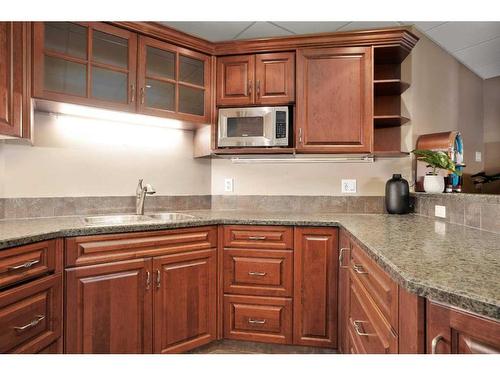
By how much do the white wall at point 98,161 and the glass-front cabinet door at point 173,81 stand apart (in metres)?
0.33

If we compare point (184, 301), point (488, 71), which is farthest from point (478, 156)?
point (184, 301)

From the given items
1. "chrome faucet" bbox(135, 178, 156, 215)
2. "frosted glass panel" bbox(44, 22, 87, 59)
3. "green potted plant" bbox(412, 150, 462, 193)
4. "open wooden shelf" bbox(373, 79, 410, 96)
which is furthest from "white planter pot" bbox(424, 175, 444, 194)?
"frosted glass panel" bbox(44, 22, 87, 59)

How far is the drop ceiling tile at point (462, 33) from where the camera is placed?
2.52 metres

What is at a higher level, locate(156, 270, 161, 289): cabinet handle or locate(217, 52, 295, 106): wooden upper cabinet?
locate(217, 52, 295, 106): wooden upper cabinet

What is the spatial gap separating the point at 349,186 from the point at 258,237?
97cm

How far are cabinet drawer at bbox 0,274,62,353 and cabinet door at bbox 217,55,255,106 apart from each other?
5.10 feet

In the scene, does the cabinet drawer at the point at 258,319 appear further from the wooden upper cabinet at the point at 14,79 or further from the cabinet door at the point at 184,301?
the wooden upper cabinet at the point at 14,79

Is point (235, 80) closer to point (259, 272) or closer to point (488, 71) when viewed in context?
point (259, 272)

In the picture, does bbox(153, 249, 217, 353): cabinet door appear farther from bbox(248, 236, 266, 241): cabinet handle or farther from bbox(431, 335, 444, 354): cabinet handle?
bbox(431, 335, 444, 354): cabinet handle

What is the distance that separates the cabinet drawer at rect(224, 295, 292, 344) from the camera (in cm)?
191

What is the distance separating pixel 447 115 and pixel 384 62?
40.4 inches

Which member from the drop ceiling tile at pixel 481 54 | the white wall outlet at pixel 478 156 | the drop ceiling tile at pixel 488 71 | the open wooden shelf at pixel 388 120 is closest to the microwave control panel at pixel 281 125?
the open wooden shelf at pixel 388 120
